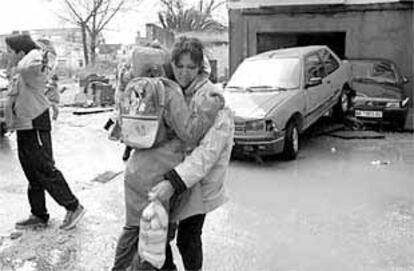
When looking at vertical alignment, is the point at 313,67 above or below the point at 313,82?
above

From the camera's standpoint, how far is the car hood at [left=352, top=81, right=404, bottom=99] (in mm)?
10484

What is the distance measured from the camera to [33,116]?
454 centimetres

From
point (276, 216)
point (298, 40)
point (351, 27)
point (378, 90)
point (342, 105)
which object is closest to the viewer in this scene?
point (276, 216)

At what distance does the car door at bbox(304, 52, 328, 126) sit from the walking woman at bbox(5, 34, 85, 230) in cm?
493

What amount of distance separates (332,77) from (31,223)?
6521 mm

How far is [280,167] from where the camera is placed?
7.66 metres

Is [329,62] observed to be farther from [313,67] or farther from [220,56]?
[220,56]

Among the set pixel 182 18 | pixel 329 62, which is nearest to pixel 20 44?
pixel 329 62

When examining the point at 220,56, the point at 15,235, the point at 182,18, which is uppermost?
the point at 182,18

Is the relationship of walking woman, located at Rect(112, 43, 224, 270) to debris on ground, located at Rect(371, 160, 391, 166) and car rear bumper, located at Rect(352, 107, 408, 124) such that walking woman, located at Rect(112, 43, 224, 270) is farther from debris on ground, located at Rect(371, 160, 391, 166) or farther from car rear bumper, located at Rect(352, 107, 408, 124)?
car rear bumper, located at Rect(352, 107, 408, 124)

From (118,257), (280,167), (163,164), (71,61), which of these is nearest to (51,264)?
(118,257)

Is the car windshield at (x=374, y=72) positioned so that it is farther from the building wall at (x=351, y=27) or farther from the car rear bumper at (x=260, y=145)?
the car rear bumper at (x=260, y=145)

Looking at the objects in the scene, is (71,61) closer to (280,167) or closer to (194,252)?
(280,167)

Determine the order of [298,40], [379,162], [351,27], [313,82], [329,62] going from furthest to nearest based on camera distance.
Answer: [298,40]
[351,27]
[329,62]
[313,82]
[379,162]
